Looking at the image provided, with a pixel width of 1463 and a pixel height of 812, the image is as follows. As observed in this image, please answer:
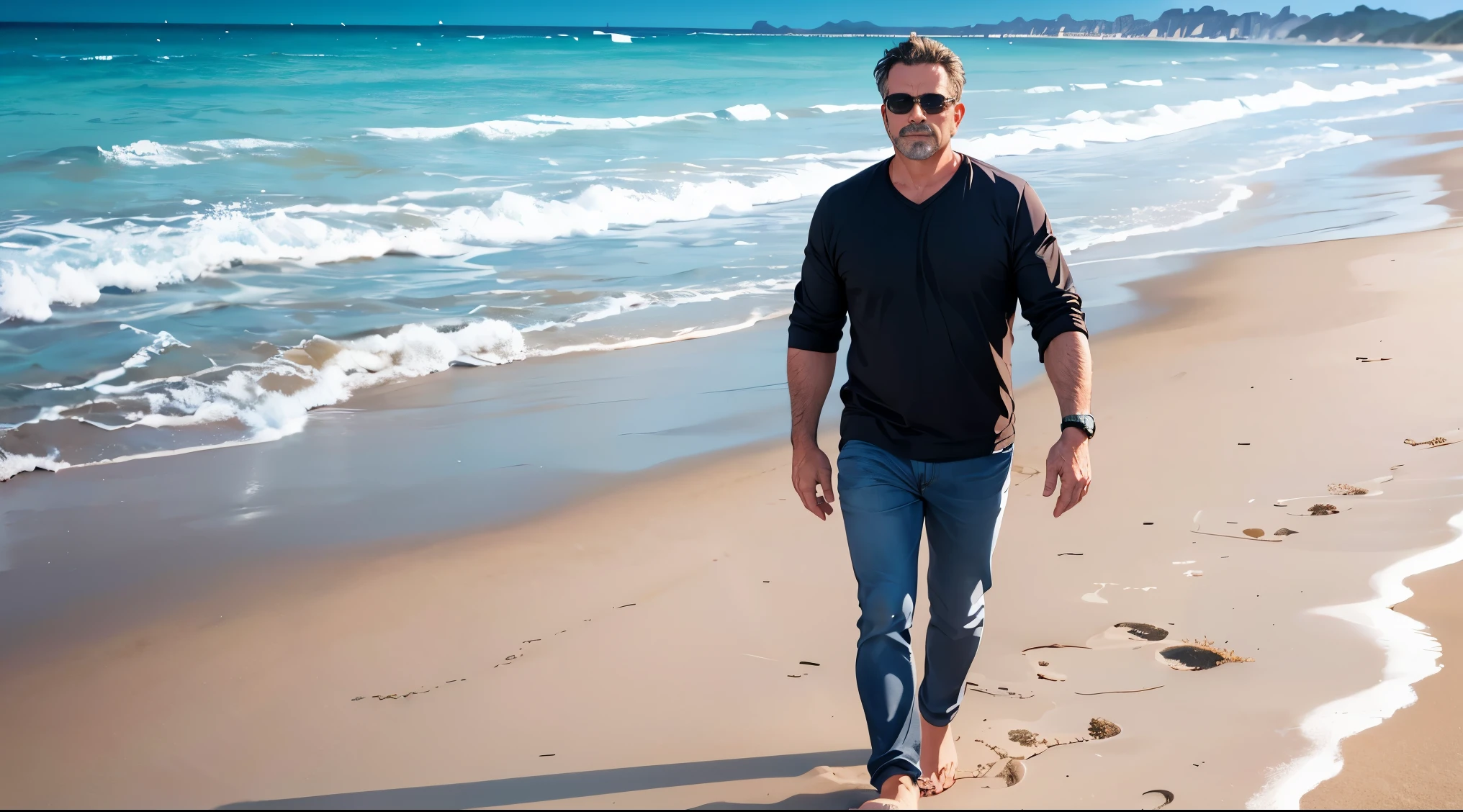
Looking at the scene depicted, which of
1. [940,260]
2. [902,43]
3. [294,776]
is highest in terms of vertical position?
[902,43]

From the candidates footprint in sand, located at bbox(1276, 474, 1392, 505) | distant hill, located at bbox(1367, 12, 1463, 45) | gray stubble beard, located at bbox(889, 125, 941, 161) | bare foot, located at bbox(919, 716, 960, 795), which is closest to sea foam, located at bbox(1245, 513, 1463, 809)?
footprint in sand, located at bbox(1276, 474, 1392, 505)

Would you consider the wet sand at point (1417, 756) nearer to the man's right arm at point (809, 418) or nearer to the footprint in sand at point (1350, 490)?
the footprint in sand at point (1350, 490)

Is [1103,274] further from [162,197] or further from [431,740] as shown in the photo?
[162,197]

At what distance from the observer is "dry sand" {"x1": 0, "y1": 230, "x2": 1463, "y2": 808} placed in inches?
123

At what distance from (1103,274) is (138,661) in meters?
9.42

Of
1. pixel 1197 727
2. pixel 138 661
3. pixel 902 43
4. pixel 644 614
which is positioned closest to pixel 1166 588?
pixel 1197 727

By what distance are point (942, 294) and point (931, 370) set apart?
20cm

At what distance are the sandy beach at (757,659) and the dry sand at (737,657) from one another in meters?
0.01

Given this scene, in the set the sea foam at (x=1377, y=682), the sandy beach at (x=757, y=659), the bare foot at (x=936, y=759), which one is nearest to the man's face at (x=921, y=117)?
the bare foot at (x=936, y=759)

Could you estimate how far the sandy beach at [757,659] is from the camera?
10.1 ft

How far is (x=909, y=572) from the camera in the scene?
2824 millimetres

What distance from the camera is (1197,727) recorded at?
3.13m

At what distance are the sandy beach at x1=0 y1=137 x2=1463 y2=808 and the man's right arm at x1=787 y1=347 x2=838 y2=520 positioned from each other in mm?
806

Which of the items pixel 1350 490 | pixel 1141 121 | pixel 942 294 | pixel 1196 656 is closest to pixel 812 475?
pixel 942 294
